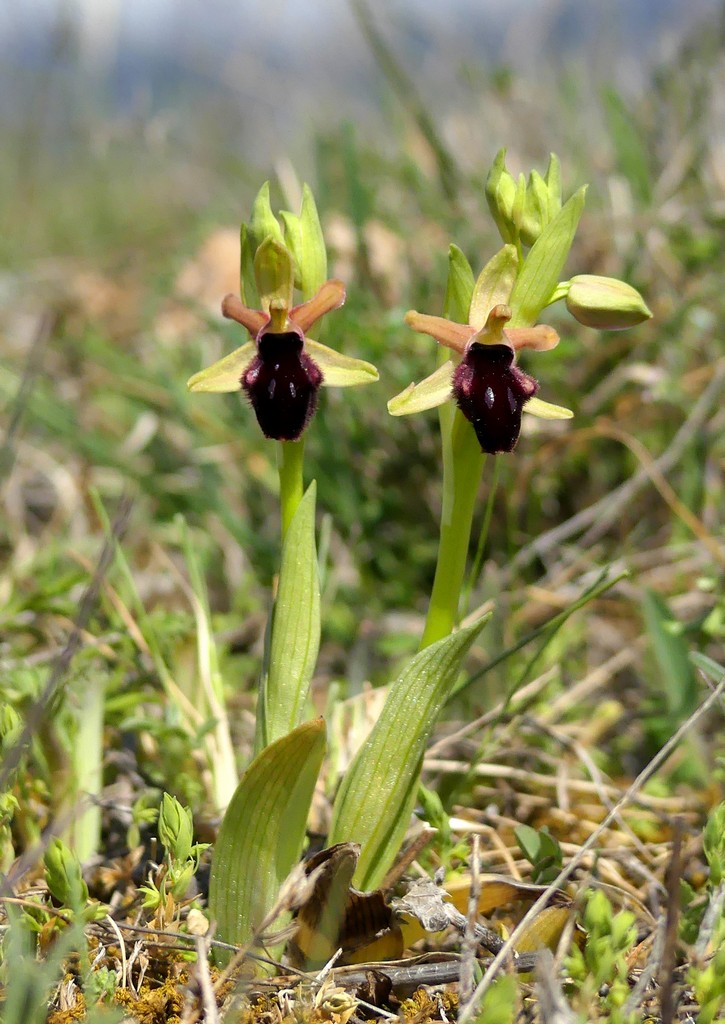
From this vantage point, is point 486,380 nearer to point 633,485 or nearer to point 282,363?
point 282,363

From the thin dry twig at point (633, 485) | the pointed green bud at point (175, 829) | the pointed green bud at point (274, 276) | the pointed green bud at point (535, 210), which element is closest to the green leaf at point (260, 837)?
the pointed green bud at point (175, 829)

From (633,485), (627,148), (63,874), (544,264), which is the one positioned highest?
(627,148)

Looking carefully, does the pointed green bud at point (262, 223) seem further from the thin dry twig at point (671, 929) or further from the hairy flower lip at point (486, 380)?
the thin dry twig at point (671, 929)

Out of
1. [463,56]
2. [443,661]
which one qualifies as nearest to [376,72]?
[463,56]

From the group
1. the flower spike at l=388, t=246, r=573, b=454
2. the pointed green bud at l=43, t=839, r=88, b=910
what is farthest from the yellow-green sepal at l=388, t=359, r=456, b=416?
the pointed green bud at l=43, t=839, r=88, b=910

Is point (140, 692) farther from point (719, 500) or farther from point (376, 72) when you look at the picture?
point (376, 72)

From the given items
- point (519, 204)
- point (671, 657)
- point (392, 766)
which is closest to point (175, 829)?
point (392, 766)
